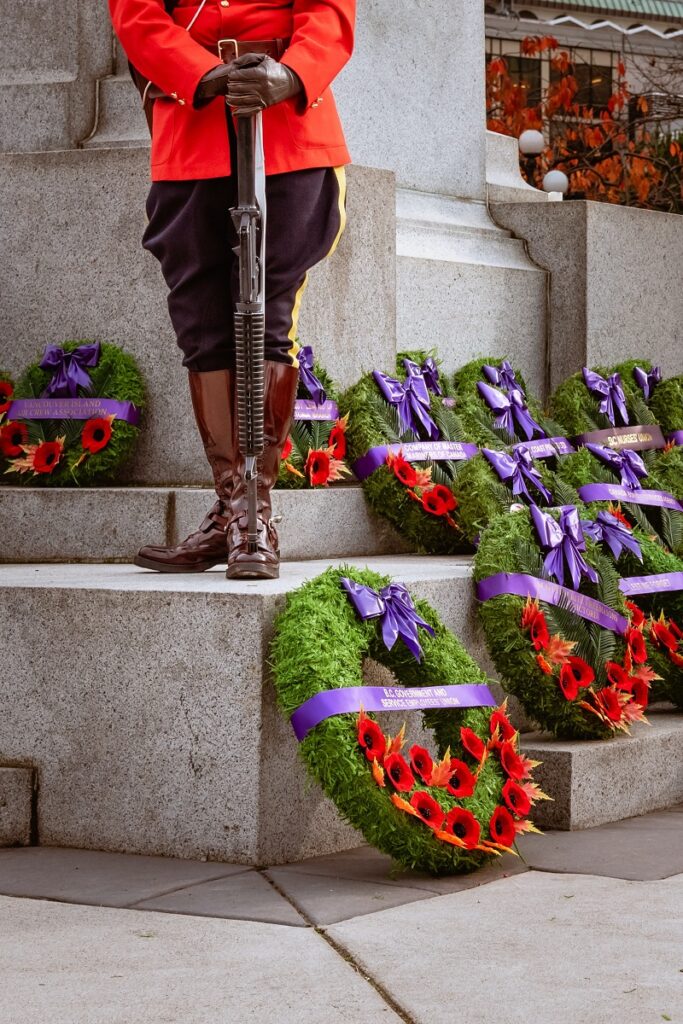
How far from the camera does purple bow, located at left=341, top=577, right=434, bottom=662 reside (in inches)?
163

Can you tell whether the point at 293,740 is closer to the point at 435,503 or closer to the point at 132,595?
the point at 132,595

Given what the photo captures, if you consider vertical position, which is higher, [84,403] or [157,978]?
[84,403]

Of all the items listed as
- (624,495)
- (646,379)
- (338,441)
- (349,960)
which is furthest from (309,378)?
(349,960)

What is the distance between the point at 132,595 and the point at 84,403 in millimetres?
1623

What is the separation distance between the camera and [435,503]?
5.68 metres

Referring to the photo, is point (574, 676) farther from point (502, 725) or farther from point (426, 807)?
point (426, 807)

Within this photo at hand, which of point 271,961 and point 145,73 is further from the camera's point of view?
point 145,73

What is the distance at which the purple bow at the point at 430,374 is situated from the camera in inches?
256

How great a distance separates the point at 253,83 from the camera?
4.36 m

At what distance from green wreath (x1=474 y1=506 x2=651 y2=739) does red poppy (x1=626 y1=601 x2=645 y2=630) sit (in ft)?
0.29

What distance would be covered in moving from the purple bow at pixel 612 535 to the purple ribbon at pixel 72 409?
4.83 feet

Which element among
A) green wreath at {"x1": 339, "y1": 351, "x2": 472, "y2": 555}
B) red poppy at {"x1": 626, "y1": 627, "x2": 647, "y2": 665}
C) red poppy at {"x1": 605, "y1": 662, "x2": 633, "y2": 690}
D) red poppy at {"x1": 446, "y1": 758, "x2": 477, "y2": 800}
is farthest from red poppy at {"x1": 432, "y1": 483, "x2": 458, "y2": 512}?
red poppy at {"x1": 446, "y1": 758, "x2": 477, "y2": 800}

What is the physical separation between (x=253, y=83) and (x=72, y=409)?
1681 millimetres

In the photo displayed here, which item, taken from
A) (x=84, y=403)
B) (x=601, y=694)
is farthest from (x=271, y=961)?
(x=84, y=403)
